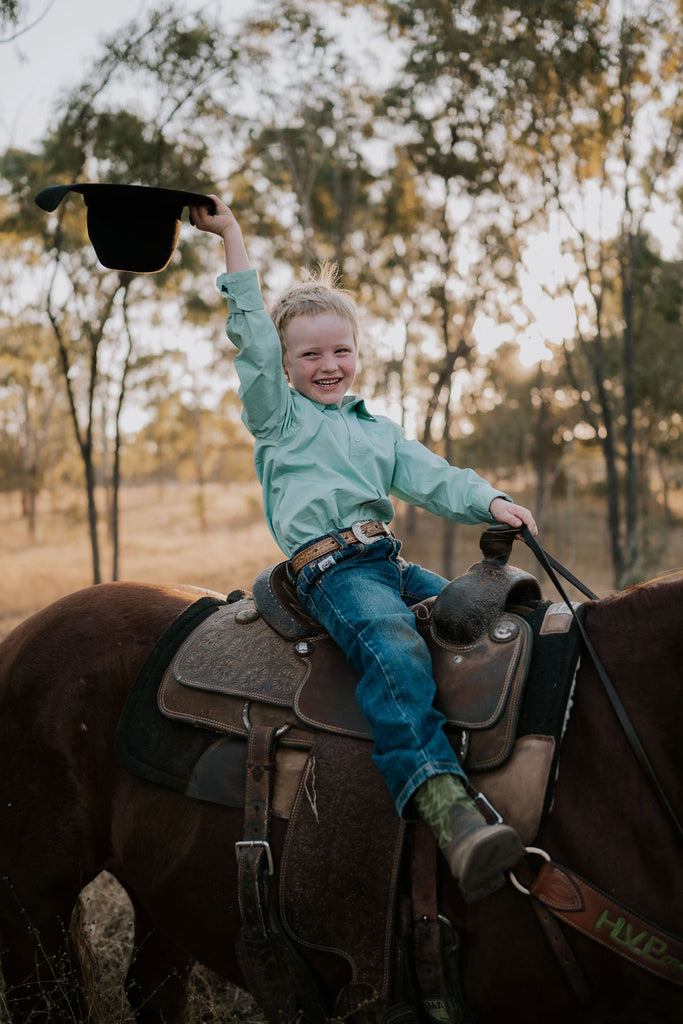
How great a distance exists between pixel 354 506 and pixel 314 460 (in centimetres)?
19

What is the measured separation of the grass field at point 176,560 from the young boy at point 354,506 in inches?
55.7

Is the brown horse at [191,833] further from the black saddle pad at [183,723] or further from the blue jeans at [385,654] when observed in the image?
the blue jeans at [385,654]

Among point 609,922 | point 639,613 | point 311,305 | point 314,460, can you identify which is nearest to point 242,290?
point 311,305

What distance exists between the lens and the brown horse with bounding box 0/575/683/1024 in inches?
70.8

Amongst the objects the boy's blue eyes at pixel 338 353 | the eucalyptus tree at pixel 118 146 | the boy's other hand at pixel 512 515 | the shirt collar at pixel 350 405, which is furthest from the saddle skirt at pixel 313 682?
the eucalyptus tree at pixel 118 146

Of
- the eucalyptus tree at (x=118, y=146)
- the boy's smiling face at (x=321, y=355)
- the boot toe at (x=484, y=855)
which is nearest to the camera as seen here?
the boot toe at (x=484, y=855)

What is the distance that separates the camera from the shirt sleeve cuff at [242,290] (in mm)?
2238

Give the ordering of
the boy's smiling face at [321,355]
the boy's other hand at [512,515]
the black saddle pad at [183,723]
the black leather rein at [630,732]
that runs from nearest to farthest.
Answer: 1. the black leather rein at [630,732]
2. the black saddle pad at [183,723]
3. the boy's other hand at [512,515]
4. the boy's smiling face at [321,355]

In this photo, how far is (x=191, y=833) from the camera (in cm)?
218

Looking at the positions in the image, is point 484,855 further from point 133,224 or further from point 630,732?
point 133,224

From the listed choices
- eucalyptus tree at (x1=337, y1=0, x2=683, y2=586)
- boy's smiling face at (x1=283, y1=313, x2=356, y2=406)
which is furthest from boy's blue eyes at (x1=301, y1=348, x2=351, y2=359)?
eucalyptus tree at (x1=337, y1=0, x2=683, y2=586)

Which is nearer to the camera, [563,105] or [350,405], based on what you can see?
[350,405]

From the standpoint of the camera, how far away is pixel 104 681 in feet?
7.96

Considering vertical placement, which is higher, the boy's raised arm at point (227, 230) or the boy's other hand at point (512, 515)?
the boy's raised arm at point (227, 230)
